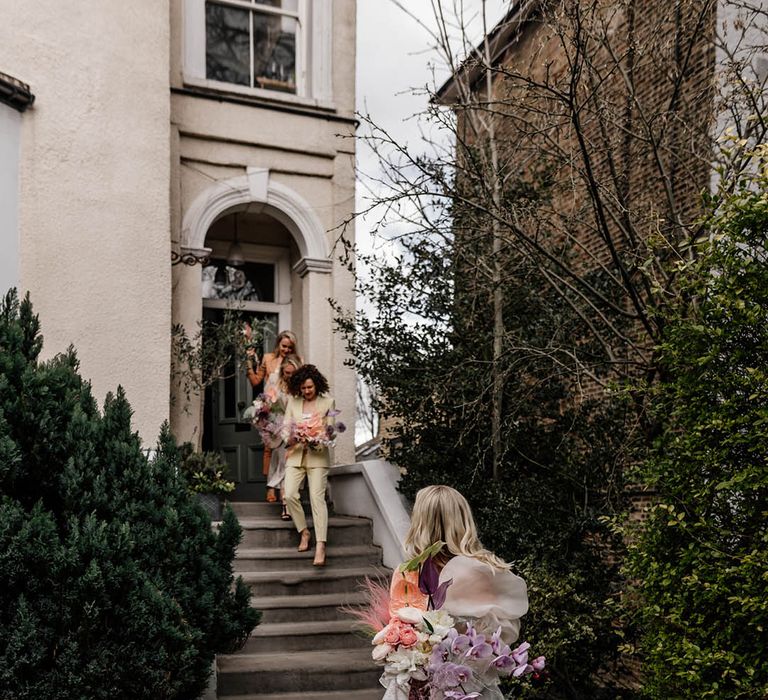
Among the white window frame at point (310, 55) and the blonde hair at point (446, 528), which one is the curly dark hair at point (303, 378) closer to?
the white window frame at point (310, 55)

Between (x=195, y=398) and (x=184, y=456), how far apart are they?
0.93m

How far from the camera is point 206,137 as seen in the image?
10570 mm

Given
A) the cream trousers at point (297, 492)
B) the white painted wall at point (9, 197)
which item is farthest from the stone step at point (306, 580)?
the white painted wall at point (9, 197)

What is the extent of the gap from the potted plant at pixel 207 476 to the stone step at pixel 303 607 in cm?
151

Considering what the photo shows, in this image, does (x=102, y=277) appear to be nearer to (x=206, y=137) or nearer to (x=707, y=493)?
(x=206, y=137)

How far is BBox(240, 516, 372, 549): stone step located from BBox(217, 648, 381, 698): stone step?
1.77 m

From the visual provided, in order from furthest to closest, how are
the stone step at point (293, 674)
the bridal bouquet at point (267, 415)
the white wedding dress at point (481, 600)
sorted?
1. the bridal bouquet at point (267, 415)
2. the stone step at point (293, 674)
3. the white wedding dress at point (481, 600)

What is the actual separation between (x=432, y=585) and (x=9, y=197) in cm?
658

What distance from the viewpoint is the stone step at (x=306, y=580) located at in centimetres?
812

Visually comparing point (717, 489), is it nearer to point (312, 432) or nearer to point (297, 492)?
point (312, 432)

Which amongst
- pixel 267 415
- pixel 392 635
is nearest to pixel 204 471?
pixel 267 415

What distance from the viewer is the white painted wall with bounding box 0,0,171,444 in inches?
346

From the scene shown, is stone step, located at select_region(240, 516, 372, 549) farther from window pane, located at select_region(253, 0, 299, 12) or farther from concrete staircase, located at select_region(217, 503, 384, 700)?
window pane, located at select_region(253, 0, 299, 12)

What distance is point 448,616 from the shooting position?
12.8ft
